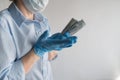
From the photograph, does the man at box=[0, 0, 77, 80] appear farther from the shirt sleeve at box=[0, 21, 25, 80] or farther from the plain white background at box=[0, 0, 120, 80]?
the plain white background at box=[0, 0, 120, 80]

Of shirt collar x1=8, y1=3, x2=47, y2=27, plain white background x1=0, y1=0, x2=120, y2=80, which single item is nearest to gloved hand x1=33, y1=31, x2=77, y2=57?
shirt collar x1=8, y1=3, x2=47, y2=27

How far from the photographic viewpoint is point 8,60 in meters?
0.78

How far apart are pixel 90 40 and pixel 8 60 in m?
1.02

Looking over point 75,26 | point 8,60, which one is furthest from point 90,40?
point 8,60

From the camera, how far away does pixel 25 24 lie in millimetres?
925

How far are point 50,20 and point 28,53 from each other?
87cm

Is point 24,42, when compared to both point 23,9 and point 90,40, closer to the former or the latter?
point 23,9

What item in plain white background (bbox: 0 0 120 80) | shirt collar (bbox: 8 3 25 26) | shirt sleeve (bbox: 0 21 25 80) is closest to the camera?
shirt sleeve (bbox: 0 21 25 80)

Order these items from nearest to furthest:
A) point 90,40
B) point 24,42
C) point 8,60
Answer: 1. point 8,60
2. point 24,42
3. point 90,40

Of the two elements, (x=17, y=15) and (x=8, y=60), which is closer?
(x=8, y=60)

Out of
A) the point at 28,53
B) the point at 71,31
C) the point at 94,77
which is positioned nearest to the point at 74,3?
the point at 94,77

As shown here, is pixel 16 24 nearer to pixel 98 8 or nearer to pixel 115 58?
pixel 98 8

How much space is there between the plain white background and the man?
0.68m

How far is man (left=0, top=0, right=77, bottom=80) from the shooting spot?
31.3 inches
